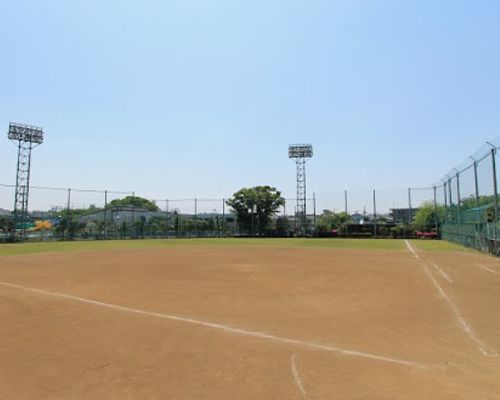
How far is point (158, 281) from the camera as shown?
10.1 meters

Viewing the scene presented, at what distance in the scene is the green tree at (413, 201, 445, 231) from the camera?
3845 cm

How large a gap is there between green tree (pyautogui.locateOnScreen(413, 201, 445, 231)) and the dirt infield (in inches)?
1214

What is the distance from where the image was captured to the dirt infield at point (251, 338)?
11.8ft

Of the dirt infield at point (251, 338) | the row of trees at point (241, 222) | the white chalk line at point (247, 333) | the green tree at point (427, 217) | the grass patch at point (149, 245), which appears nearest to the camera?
the dirt infield at point (251, 338)

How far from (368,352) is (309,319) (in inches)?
69.0

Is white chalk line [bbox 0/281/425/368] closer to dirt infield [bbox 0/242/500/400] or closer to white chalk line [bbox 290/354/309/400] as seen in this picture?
dirt infield [bbox 0/242/500/400]

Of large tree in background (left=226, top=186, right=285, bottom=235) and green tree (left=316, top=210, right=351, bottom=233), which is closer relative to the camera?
green tree (left=316, top=210, right=351, bottom=233)

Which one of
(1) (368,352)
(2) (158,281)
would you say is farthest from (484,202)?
(1) (368,352)

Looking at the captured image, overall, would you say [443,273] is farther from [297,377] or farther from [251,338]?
[297,377]

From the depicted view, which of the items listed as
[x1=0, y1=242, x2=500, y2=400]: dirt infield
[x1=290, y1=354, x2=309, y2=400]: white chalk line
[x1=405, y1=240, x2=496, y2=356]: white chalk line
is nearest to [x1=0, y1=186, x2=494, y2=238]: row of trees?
[x1=405, y1=240, x2=496, y2=356]: white chalk line

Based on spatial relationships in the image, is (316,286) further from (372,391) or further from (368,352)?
(372,391)

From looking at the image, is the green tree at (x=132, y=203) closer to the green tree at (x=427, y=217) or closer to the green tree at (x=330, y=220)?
the green tree at (x=330, y=220)

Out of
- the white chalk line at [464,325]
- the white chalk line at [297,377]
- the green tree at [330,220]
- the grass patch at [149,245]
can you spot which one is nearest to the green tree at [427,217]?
the green tree at [330,220]

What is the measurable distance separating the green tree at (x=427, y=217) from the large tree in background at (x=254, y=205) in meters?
17.2
